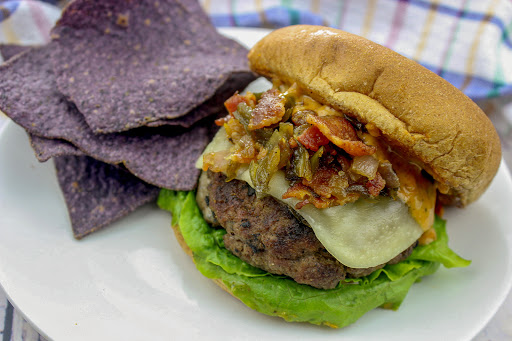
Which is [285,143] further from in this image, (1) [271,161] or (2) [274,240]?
(2) [274,240]

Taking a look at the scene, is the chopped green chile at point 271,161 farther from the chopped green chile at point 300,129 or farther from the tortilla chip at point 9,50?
the tortilla chip at point 9,50

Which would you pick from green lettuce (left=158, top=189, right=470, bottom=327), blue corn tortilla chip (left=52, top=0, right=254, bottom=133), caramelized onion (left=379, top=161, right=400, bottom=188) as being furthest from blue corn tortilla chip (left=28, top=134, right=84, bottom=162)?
caramelized onion (left=379, top=161, right=400, bottom=188)

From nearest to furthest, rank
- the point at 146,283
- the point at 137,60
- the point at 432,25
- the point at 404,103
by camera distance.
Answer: the point at 404,103
the point at 146,283
the point at 137,60
the point at 432,25

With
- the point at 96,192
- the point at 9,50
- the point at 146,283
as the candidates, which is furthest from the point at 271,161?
the point at 9,50

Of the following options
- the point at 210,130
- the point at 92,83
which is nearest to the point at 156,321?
the point at 210,130

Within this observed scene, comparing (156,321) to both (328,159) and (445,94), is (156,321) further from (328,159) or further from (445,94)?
(445,94)

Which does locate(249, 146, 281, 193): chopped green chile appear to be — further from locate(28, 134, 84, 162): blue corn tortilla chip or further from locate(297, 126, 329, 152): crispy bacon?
locate(28, 134, 84, 162): blue corn tortilla chip
